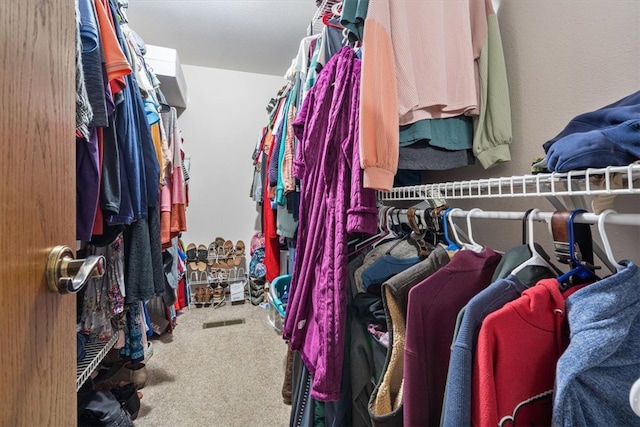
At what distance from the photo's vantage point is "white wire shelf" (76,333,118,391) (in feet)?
3.23

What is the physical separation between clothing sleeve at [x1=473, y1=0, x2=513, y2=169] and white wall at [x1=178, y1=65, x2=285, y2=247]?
8.69ft

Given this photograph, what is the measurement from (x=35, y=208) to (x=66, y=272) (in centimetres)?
9

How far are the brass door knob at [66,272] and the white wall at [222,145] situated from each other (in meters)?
2.82

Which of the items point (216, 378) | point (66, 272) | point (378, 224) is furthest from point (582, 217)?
point (216, 378)

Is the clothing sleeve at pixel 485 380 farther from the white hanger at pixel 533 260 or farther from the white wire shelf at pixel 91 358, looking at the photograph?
the white wire shelf at pixel 91 358

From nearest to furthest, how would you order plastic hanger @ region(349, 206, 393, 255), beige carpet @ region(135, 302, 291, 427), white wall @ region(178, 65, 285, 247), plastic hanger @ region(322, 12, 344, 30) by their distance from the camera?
plastic hanger @ region(349, 206, 393, 255)
plastic hanger @ region(322, 12, 344, 30)
beige carpet @ region(135, 302, 291, 427)
white wall @ region(178, 65, 285, 247)

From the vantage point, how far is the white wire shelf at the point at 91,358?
0.98m

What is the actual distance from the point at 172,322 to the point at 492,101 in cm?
245

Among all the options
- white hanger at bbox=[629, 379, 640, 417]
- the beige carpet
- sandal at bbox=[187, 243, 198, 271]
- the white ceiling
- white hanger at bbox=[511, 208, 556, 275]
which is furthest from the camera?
sandal at bbox=[187, 243, 198, 271]

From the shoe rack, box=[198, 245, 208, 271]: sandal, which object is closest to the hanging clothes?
the shoe rack

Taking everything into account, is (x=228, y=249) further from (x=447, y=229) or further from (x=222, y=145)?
(x=447, y=229)

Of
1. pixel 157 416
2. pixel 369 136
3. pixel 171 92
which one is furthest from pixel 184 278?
pixel 369 136

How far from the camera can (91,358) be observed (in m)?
1.08

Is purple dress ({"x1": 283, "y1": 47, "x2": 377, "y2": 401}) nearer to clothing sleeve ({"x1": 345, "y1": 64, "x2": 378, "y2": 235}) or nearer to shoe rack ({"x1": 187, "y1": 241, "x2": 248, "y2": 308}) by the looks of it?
clothing sleeve ({"x1": 345, "y1": 64, "x2": 378, "y2": 235})
